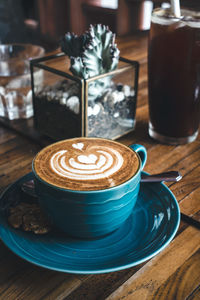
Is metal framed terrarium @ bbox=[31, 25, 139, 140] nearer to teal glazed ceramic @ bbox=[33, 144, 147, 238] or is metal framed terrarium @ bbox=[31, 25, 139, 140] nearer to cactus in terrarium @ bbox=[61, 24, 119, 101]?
cactus in terrarium @ bbox=[61, 24, 119, 101]

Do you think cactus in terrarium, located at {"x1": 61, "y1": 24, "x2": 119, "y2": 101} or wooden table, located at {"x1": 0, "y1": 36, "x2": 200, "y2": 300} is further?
cactus in terrarium, located at {"x1": 61, "y1": 24, "x2": 119, "y2": 101}

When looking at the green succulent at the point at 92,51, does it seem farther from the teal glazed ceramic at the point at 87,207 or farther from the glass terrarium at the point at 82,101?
the teal glazed ceramic at the point at 87,207

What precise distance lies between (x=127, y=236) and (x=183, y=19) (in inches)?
17.4

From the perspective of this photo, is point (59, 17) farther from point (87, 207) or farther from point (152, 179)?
point (87, 207)

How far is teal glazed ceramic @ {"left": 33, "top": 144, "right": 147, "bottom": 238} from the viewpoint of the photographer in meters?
0.45

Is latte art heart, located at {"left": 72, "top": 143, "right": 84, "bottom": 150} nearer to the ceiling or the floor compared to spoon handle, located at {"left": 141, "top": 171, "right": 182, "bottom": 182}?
nearer to the ceiling

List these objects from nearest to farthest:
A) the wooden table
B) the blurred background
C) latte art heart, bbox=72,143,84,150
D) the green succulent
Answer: the wooden table → latte art heart, bbox=72,143,84,150 → the green succulent → the blurred background

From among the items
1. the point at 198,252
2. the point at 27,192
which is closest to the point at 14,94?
the point at 27,192

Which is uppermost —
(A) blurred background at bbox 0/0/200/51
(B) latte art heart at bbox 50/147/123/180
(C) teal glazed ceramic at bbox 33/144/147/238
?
(B) latte art heart at bbox 50/147/123/180

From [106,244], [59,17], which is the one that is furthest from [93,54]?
[59,17]

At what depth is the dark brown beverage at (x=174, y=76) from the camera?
70 centimetres

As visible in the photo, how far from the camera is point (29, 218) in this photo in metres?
0.52

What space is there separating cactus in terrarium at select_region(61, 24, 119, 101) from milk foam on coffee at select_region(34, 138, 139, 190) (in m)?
0.18

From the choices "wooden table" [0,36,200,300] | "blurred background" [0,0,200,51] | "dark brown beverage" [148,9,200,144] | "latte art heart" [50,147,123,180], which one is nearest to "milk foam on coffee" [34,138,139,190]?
"latte art heart" [50,147,123,180]
